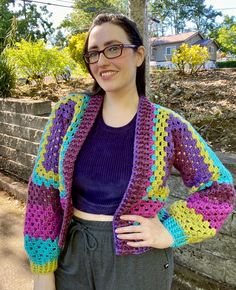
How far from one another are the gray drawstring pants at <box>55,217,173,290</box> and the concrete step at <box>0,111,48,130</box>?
2823mm

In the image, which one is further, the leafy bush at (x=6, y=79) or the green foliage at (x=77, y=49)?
the green foliage at (x=77, y=49)

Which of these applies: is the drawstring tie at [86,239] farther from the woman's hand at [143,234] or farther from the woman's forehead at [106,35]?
the woman's forehead at [106,35]

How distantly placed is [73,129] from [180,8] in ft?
204

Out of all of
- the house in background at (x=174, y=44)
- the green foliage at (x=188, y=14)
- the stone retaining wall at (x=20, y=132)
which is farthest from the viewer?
the green foliage at (x=188, y=14)

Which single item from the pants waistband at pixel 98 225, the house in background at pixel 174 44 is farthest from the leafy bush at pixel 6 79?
the house in background at pixel 174 44

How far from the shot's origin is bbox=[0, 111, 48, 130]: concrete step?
423 cm

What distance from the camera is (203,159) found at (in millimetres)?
1458

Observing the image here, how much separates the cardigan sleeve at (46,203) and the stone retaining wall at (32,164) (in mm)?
1233

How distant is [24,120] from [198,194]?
11.6 feet

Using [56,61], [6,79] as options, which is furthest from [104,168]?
[56,61]

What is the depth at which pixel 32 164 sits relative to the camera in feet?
14.9

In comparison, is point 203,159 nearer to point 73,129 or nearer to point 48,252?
point 73,129

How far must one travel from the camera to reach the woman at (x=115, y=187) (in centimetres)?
139

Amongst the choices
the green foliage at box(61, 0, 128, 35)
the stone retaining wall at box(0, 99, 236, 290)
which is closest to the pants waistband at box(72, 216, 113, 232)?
the stone retaining wall at box(0, 99, 236, 290)
